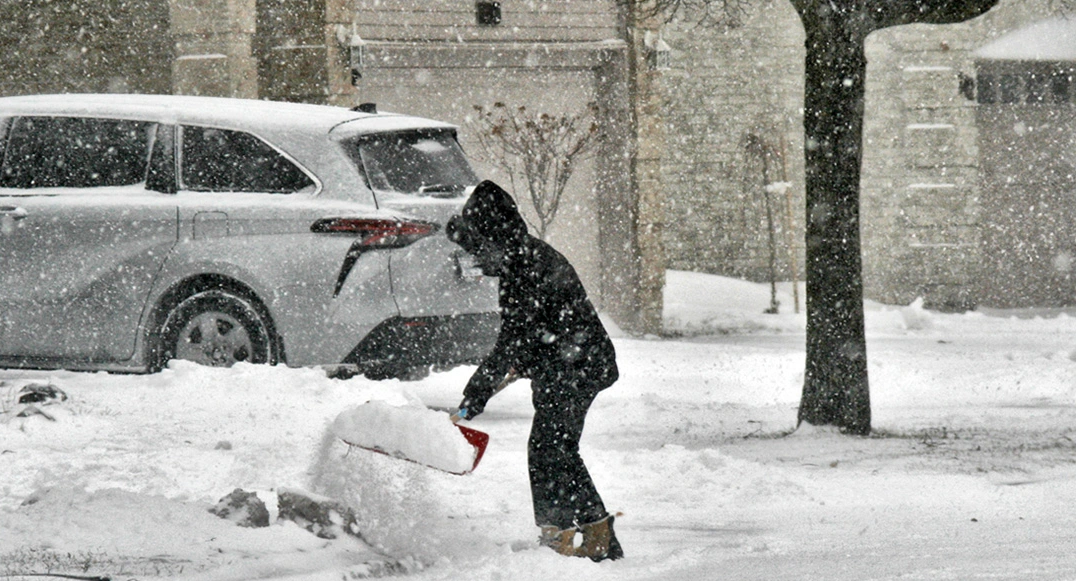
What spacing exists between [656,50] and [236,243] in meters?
8.72

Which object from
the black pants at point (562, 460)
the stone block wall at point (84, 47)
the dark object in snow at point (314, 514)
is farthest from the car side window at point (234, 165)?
the stone block wall at point (84, 47)

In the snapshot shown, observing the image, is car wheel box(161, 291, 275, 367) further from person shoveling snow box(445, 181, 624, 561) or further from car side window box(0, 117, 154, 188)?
person shoveling snow box(445, 181, 624, 561)

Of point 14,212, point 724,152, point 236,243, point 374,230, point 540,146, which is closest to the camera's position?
point 374,230

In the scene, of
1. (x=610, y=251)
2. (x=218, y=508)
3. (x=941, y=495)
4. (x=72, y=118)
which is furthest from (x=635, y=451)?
(x=610, y=251)

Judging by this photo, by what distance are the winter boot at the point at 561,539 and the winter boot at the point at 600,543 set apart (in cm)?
4

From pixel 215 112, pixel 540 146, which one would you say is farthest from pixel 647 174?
pixel 215 112

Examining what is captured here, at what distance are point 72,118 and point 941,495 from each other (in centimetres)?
577

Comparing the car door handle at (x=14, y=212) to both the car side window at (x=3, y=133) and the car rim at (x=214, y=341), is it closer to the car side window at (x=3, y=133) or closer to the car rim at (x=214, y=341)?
the car side window at (x=3, y=133)

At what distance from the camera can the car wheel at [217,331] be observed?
816 cm

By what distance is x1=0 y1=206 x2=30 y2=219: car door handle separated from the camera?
333 inches

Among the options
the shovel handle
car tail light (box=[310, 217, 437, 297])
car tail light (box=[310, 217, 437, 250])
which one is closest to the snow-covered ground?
the shovel handle

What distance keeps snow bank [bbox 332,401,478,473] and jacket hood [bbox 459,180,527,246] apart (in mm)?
761

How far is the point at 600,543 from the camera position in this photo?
5.54 m

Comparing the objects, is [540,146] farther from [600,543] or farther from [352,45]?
[600,543]
